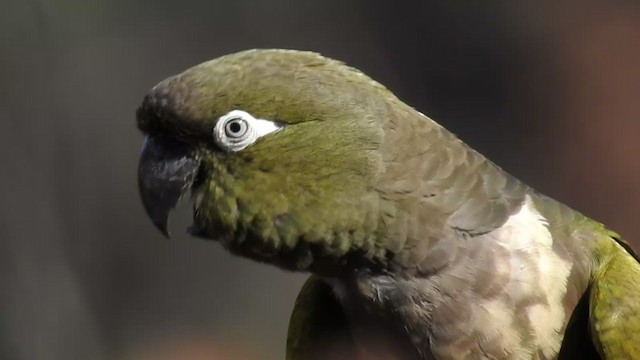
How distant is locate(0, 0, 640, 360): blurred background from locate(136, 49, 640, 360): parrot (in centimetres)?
118

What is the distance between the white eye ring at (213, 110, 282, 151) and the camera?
3.13ft

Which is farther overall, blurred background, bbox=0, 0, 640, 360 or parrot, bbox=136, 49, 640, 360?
blurred background, bbox=0, 0, 640, 360

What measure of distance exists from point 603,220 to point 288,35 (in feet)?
3.51

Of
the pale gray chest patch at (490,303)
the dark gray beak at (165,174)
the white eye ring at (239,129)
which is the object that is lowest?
the pale gray chest patch at (490,303)

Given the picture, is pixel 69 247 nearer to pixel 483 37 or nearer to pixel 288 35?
pixel 288 35

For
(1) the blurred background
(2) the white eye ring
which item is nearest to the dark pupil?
(2) the white eye ring

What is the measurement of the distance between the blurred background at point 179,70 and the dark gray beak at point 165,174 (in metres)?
1.19

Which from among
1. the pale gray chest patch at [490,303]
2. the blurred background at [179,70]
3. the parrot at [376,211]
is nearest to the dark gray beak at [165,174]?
the parrot at [376,211]

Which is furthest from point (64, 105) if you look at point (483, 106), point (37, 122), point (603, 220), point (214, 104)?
point (603, 220)

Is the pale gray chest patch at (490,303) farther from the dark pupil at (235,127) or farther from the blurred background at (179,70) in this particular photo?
the blurred background at (179,70)

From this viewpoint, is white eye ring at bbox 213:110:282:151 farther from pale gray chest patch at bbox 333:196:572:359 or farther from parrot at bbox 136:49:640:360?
pale gray chest patch at bbox 333:196:572:359

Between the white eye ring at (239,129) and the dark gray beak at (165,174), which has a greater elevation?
the white eye ring at (239,129)

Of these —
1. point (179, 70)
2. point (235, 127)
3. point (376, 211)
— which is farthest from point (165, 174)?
point (179, 70)

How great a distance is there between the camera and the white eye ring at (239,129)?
955mm
